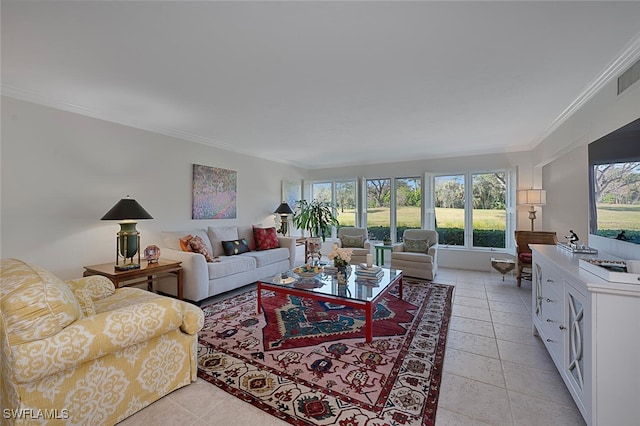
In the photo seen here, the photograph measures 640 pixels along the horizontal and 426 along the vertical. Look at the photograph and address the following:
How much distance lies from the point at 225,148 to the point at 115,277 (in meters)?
2.86

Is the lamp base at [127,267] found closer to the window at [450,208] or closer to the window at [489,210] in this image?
the window at [450,208]

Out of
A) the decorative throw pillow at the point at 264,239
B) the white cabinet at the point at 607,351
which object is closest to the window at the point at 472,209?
the decorative throw pillow at the point at 264,239

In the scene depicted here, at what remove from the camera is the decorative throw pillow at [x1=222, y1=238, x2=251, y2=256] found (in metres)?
4.27

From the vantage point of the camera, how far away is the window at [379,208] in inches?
252

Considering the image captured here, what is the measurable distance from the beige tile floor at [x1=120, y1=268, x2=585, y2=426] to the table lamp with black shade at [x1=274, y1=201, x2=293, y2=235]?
3.96 meters

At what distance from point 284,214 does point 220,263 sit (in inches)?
98.1

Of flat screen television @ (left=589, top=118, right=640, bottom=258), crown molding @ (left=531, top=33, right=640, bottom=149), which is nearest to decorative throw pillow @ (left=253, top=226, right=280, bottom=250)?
flat screen television @ (left=589, top=118, right=640, bottom=258)

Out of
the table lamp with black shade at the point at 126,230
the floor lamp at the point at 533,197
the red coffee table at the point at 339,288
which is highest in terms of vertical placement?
the floor lamp at the point at 533,197

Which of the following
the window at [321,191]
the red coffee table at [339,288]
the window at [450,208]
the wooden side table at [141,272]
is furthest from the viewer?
the window at [321,191]

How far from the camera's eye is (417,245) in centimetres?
488

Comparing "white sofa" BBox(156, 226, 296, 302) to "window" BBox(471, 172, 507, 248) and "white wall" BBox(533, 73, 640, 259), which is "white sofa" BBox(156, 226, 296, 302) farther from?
"white wall" BBox(533, 73, 640, 259)

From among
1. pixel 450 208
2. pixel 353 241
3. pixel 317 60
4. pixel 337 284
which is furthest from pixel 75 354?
pixel 450 208

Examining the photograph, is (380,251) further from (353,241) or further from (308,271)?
(308,271)

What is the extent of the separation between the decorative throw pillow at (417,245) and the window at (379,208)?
135 centimetres
